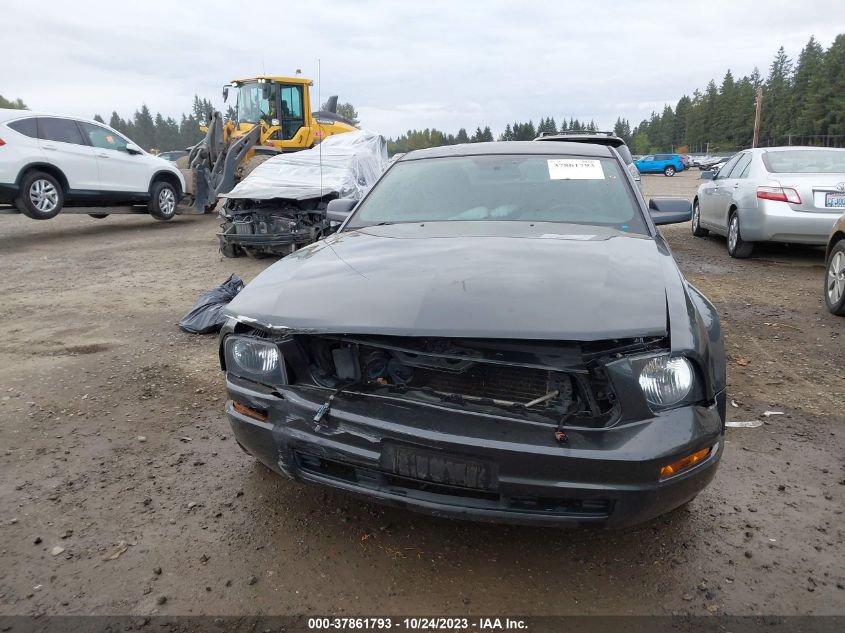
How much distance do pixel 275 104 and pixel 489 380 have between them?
520 inches

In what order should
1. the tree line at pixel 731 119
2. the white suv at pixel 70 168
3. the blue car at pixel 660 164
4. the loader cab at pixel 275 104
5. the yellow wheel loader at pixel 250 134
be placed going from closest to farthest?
1. the white suv at pixel 70 168
2. the yellow wheel loader at pixel 250 134
3. the loader cab at pixel 275 104
4. the blue car at pixel 660 164
5. the tree line at pixel 731 119

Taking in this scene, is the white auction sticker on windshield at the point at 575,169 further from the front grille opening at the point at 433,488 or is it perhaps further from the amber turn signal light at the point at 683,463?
the front grille opening at the point at 433,488

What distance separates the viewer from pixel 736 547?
7.43ft

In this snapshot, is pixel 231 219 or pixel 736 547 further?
pixel 231 219

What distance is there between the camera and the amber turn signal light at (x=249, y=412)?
222 cm

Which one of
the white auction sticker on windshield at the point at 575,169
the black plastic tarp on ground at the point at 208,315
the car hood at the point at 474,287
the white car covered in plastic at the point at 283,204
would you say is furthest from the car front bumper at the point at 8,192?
the white auction sticker on windshield at the point at 575,169

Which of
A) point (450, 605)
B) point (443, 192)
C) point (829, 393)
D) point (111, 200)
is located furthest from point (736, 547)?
point (111, 200)

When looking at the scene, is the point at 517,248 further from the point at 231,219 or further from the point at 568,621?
the point at 231,219

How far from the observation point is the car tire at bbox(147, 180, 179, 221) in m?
11.5

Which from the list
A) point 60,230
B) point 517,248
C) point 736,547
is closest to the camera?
point 736,547

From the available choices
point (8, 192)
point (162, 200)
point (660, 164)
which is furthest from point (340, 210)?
point (660, 164)

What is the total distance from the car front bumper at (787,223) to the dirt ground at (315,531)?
134 inches

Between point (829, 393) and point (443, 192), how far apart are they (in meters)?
2.66

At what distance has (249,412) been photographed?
2.27 metres
